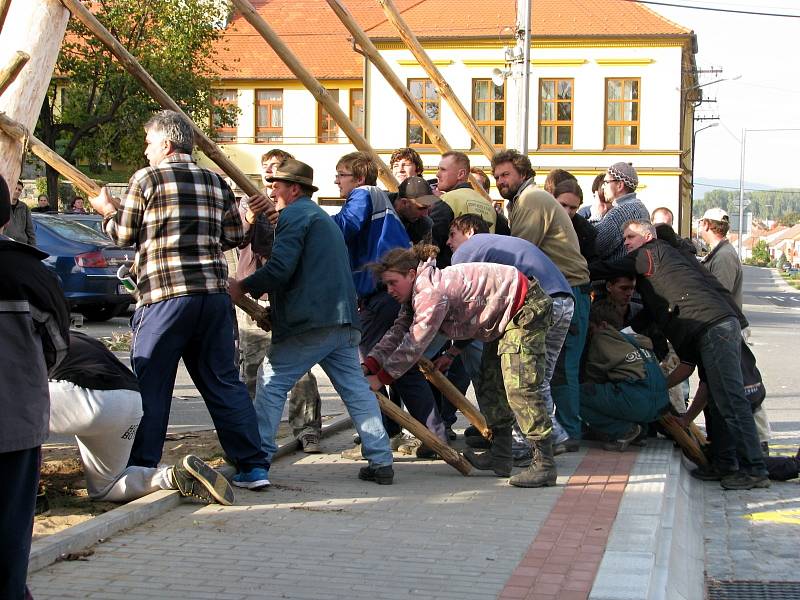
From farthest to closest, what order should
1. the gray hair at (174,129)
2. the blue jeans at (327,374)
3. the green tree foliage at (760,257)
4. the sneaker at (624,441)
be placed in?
1. the green tree foliage at (760,257)
2. the sneaker at (624,441)
3. the blue jeans at (327,374)
4. the gray hair at (174,129)

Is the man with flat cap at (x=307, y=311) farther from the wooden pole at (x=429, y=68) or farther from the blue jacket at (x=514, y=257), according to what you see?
the wooden pole at (x=429, y=68)

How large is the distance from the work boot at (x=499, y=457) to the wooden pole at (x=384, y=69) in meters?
2.22

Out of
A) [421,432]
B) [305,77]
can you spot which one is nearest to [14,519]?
[421,432]

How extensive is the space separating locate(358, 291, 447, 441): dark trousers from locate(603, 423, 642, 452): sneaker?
1.42 meters

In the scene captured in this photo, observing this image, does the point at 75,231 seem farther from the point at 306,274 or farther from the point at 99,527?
the point at 99,527

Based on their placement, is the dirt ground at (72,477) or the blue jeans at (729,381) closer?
the dirt ground at (72,477)

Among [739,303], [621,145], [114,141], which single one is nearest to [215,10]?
[114,141]

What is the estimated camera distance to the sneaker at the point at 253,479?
649 centimetres

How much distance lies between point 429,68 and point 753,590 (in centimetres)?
551

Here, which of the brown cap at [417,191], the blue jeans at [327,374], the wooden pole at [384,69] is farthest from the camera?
the wooden pole at [384,69]

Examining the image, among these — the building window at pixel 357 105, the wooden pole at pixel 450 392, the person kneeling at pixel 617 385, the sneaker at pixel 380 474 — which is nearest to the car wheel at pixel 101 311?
the person kneeling at pixel 617 385

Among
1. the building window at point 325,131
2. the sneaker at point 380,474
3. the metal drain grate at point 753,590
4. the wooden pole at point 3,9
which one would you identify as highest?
the building window at point 325,131

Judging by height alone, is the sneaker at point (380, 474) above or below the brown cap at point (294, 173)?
below

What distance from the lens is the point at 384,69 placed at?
360 inches
